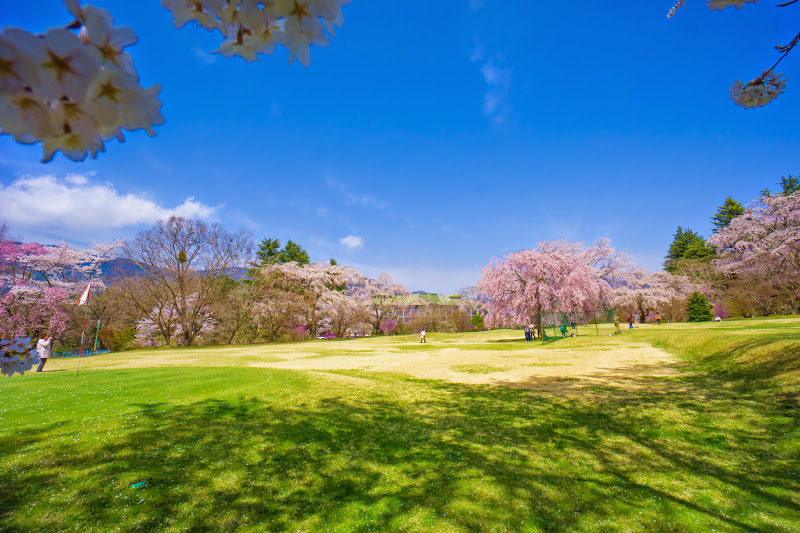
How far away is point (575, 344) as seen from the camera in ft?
65.2

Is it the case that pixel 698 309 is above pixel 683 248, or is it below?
below

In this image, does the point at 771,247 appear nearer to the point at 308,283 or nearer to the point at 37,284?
the point at 308,283

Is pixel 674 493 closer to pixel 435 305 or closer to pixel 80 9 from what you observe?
pixel 80 9

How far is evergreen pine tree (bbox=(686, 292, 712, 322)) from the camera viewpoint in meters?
32.8

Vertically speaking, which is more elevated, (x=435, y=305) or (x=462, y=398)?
(x=435, y=305)

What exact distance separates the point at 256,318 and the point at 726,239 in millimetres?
50582

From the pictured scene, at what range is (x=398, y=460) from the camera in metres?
4.56

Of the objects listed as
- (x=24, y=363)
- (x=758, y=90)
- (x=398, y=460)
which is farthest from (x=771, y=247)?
(x=24, y=363)

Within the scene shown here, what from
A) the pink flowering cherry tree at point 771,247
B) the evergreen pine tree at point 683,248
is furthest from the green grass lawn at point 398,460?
the evergreen pine tree at point 683,248

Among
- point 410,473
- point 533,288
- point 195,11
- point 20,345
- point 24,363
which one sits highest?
point 533,288

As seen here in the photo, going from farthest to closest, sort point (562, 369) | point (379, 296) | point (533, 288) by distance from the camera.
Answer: point (379, 296)
point (533, 288)
point (562, 369)

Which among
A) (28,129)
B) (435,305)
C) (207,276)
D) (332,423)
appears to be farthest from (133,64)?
(435,305)

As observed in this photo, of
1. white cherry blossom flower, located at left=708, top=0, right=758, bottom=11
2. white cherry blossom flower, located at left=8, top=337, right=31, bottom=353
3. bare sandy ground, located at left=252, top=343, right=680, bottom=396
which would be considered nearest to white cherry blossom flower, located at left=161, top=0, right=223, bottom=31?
white cherry blossom flower, located at left=8, top=337, right=31, bottom=353

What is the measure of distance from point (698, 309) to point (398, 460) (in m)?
42.2
